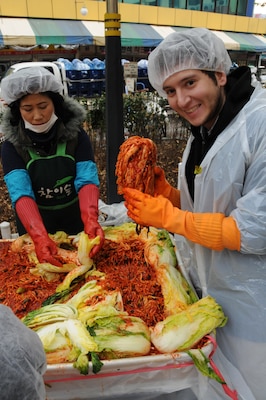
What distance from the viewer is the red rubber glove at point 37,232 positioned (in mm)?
2147

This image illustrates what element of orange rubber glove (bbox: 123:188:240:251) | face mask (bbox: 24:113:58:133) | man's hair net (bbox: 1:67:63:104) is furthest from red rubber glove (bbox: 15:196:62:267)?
man's hair net (bbox: 1:67:63:104)

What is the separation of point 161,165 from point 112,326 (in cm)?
552

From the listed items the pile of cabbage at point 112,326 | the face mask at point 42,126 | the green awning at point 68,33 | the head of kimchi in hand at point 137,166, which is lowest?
the pile of cabbage at point 112,326

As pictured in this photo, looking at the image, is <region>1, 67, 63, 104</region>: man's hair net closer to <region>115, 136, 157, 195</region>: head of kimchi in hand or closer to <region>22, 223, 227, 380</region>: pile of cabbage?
<region>115, 136, 157, 195</region>: head of kimchi in hand

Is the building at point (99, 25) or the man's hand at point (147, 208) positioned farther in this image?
the building at point (99, 25)

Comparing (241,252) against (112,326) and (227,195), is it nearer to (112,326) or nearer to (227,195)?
(227,195)

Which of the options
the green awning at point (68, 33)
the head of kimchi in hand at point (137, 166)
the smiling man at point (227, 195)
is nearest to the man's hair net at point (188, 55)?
the smiling man at point (227, 195)

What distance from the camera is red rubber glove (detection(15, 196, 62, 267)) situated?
7.04 feet

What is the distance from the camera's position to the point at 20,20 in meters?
18.3

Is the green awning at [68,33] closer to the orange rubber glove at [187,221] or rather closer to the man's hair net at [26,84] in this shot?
the man's hair net at [26,84]

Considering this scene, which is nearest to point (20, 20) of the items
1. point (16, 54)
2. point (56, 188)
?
point (16, 54)

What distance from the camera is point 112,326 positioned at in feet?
5.32

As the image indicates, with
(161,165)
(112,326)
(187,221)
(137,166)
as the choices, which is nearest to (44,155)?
(137,166)

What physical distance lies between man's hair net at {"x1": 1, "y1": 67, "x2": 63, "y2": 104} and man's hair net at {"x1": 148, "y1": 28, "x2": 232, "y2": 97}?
0.94m
